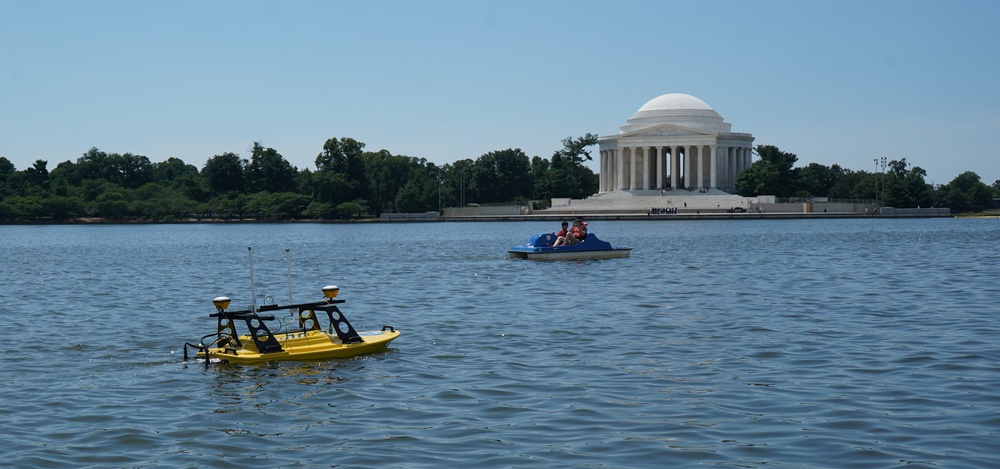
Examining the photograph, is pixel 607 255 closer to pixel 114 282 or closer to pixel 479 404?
pixel 114 282

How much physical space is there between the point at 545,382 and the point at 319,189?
14159 cm

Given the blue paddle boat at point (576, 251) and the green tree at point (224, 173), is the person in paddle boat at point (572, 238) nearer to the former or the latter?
the blue paddle boat at point (576, 251)

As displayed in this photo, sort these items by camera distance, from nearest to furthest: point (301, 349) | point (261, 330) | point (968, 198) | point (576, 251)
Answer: point (301, 349) < point (261, 330) < point (576, 251) < point (968, 198)

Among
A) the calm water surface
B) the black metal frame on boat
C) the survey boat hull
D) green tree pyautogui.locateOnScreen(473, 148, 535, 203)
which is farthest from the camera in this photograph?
green tree pyautogui.locateOnScreen(473, 148, 535, 203)

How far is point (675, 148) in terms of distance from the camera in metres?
176

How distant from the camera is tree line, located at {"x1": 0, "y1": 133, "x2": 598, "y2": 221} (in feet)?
531

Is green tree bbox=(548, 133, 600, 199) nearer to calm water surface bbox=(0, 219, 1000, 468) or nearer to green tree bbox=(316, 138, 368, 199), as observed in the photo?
green tree bbox=(316, 138, 368, 199)

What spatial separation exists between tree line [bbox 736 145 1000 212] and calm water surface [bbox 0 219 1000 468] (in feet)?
372

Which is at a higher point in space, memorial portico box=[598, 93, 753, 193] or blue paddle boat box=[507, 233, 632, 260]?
memorial portico box=[598, 93, 753, 193]

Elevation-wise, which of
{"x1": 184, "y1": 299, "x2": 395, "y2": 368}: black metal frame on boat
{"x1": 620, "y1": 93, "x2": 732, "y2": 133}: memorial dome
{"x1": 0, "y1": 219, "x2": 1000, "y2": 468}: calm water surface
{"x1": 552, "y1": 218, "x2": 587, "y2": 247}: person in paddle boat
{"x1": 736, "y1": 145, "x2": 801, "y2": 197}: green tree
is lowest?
{"x1": 0, "y1": 219, "x2": 1000, "y2": 468}: calm water surface

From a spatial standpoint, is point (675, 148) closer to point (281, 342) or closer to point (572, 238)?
point (572, 238)

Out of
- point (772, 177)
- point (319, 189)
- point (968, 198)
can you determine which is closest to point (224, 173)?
point (319, 189)

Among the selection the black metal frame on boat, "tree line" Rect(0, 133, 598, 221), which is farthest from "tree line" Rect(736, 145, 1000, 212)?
the black metal frame on boat

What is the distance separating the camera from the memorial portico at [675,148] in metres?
172
